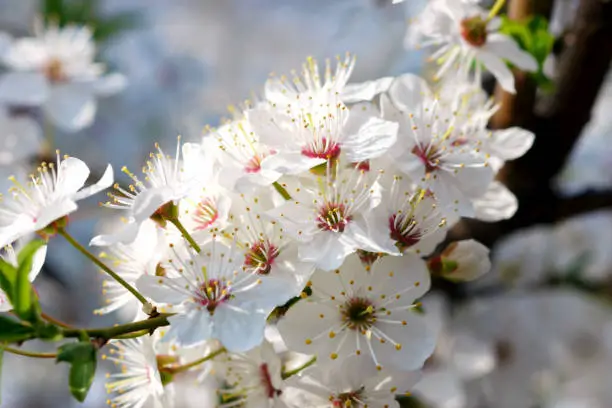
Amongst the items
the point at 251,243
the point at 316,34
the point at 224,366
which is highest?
the point at 251,243

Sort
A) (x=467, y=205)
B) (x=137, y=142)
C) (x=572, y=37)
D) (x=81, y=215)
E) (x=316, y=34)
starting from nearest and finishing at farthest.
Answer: (x=467, y=205) → (x=572, y=37) → (x=81, y=215) → (x=137, y=142) → (x=316, y=34)

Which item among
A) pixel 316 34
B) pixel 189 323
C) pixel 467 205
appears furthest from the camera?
pixel 316 34

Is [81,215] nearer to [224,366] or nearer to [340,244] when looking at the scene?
[224,366]

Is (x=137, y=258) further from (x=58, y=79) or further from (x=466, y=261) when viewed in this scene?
(x=58, y=79)

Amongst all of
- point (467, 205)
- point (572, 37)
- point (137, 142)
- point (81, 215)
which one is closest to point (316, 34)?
point (137, 142)

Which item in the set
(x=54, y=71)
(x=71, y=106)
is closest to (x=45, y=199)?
→ (x=71, y=106)
